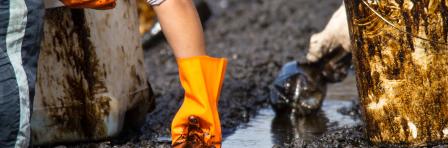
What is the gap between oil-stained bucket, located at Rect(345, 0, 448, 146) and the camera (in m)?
3.50

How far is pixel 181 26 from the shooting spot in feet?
11.6

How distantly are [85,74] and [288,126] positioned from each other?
1246mm

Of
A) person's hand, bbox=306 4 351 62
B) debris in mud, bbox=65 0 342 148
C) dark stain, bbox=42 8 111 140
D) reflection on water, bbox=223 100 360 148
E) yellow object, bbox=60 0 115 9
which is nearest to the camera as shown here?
yellow object, bbox=60 0 115 9

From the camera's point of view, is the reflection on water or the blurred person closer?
the blurred person

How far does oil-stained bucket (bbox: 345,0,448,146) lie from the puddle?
0.62m

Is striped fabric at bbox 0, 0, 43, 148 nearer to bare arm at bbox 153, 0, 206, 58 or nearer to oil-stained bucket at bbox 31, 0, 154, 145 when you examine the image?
bare arm at bbox 153, 0, 206, 58

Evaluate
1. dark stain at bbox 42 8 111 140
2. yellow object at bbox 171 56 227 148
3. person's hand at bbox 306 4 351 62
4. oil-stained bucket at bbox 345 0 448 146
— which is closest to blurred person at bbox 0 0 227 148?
yellow object at bbox 171 56 227 148

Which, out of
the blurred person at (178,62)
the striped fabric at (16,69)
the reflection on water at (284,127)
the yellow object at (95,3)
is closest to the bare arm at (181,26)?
the blurred person at (178,62)

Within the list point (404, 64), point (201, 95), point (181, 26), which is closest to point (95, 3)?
point (181, 26)

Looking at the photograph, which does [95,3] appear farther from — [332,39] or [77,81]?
[332,39]

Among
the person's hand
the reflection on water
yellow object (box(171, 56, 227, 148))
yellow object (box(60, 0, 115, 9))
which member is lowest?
the reflection on water

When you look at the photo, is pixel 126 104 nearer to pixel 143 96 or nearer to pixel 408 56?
pixel 143 96

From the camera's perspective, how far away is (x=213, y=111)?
3605mm

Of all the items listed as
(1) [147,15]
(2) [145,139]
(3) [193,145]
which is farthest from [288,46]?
(3) [193,145]
